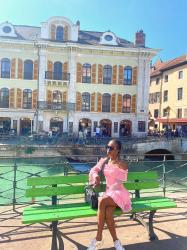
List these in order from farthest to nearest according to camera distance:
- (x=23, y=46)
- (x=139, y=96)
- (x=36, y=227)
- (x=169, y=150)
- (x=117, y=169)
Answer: (x=139, y=96), (x=23, y=46), (x=169, y=150), (x=36, y=227), (x=117, y=169)

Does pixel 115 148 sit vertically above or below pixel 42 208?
above

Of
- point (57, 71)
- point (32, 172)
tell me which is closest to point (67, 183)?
point (32, 172)

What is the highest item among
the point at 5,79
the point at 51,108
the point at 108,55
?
the point at 108,55

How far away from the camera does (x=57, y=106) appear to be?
3306 centimetres

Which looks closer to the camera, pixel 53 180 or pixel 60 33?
pixel 53 180

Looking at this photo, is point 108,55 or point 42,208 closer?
point 42,208

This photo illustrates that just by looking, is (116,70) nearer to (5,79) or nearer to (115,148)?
(5,79)

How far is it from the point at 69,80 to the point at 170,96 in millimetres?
17225

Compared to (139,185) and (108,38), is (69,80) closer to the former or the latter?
(108,38)

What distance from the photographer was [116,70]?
112 ft

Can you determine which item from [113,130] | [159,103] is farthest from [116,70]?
[159,103]

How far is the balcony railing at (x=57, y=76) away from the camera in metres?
32.9

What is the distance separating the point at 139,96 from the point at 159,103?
13904 mm

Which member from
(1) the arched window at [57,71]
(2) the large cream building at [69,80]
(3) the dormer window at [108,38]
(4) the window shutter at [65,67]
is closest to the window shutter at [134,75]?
(2) the large cream building at [69,80]
